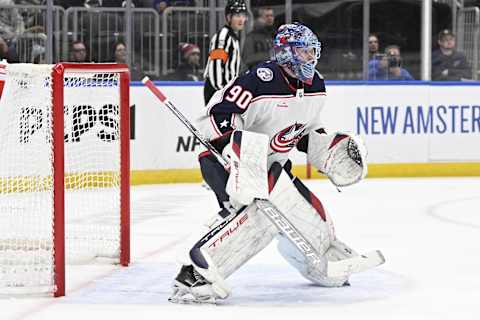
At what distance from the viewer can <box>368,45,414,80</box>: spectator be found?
9289 mm

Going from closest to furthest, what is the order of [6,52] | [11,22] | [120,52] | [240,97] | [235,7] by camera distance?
[240,97], [235,7], [6,52], [11,22], [120,52]

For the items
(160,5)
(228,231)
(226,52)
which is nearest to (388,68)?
(160,5)

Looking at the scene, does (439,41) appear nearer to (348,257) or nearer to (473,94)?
(473,94)

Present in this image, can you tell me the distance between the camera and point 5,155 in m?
4.27

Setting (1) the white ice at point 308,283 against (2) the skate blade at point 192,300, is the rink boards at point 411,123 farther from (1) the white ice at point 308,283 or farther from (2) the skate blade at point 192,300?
(2) the skate blade at point 192,300

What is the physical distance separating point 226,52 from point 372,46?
82.1 inches

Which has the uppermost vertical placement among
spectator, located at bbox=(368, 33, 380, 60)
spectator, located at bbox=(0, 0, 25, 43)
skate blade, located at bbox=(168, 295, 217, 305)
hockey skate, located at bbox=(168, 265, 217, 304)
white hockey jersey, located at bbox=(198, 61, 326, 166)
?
spectator, located at bbox=(0, 0, 25, 43)

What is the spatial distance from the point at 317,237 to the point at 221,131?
51 centimetres

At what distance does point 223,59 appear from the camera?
7.65 m

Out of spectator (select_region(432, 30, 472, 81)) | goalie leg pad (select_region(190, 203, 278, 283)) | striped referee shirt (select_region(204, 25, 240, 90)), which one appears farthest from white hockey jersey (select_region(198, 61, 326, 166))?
Answer: spectator (select_region(432, 30, 472, 81))

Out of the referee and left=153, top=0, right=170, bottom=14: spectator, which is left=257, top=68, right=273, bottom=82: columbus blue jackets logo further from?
left=153, top=0, right=170, bottom=14: spectator

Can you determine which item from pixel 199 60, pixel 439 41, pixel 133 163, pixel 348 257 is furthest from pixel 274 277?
pixel 439 41

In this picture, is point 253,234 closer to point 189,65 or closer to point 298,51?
point 298,51

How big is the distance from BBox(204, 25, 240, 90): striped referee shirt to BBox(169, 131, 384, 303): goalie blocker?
3.57 meters
